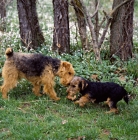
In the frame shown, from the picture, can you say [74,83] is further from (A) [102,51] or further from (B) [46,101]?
(A) [102,51]

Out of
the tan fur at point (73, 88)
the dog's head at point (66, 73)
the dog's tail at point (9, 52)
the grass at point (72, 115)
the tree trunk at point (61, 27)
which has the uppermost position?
the tree trunk at point (61, 27)

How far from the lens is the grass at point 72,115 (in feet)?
17.8

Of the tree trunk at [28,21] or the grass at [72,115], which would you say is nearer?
the grass at [72,115]

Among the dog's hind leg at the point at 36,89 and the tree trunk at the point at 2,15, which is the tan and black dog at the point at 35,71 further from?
the tree trunk at the point at 2,15

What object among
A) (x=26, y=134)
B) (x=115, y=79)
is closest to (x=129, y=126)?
(x=26, y=134)

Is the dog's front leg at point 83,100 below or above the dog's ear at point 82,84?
below

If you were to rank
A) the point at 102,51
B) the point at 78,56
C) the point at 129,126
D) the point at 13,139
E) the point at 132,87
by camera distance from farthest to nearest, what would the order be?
the point at 102,51
the point at 78,56
the point at 132,87
the point at 129,126
the point at 13,139

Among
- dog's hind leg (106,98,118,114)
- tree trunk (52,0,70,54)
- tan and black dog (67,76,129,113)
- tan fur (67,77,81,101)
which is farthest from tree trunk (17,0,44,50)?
dog's hind leg (106,98,118,114)

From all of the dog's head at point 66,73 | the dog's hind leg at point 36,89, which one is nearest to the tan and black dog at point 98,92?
the dog's head at point 66,73

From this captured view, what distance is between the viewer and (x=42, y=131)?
5480mm

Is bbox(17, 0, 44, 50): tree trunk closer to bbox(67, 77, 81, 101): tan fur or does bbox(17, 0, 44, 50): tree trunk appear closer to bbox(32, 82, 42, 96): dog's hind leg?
bbox(32, 82, 42, 96): dog's hind leg

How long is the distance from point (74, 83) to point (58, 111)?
0.66 metres

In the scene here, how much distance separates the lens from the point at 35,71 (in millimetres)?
6906

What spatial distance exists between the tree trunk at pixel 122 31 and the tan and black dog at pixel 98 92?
2.95 m
